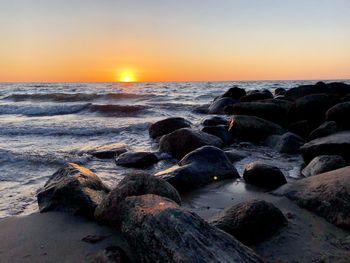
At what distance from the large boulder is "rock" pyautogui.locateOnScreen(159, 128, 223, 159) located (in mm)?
1436

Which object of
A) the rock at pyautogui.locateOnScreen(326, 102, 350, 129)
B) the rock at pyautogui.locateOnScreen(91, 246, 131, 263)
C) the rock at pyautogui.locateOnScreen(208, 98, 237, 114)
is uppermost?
the rock at pyautogui.locateOnScreen(326, 102, 350, 129)

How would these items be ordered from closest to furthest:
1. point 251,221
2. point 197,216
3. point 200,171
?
point 197,216 → point 251,221 → point 200,171

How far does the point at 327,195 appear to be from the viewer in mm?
3297

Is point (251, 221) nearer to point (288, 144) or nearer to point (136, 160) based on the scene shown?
point (136, 160)

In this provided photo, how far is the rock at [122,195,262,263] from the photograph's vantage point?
2.01m

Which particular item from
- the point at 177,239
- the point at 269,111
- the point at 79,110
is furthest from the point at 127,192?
the point at 79,110

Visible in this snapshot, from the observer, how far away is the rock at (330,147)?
17.4 feet

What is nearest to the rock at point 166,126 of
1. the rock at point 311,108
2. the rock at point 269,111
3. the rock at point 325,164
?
the rock at point 269,111

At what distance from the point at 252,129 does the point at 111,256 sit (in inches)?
235

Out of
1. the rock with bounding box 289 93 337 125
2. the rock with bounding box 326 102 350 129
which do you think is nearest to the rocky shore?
the rock with bounding box 326 102 350 129

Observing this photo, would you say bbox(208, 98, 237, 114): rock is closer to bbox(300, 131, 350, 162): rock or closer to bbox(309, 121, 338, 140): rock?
bbox(309, 121, 338, 140): rock

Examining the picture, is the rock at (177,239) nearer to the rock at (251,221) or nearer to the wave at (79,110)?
the rock at (251,221)

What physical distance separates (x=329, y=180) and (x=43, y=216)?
9.01 feet

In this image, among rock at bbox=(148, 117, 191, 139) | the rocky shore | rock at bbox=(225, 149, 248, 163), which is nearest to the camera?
the rocky shore
